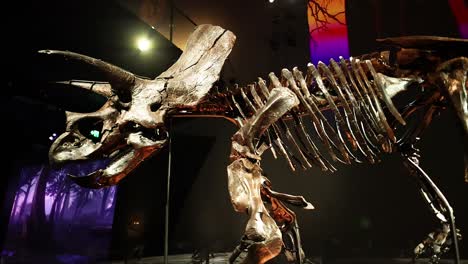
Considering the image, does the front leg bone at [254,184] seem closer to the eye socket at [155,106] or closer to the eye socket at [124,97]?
the eye socket at [155,106]

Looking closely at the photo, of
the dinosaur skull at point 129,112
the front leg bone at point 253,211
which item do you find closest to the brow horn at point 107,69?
the dinosaur skull at point 129,112

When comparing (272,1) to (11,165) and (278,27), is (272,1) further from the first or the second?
(11,165)

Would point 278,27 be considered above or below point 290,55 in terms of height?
above

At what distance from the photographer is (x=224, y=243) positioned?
4762mm

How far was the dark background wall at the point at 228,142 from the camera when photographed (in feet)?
12.7

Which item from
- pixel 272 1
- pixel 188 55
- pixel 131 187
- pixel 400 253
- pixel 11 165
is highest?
pixel 272 1

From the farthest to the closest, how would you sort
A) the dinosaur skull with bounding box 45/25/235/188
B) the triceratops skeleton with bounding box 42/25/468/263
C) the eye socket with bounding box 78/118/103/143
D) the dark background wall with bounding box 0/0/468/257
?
1. the dark background wall with bounding box 0/0/468/257
2. the eye socket with bounding box 78/118/103/143
3. the dinosaur skull with bounding box 45/25/235/188
4. the triceratops skeleton with bounding box 42/25/468/263

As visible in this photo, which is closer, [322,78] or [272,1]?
[322,78]

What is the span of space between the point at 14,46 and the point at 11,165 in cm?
134

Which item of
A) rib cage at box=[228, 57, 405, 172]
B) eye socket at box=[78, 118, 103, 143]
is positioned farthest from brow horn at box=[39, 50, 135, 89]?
rib cage at box=[228, 57, 405, 172]

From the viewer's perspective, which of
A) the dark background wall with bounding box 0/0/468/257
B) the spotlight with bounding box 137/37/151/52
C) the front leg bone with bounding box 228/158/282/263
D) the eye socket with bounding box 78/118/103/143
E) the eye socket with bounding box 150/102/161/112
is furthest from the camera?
the spotlight with bounding box 137/37/151/52

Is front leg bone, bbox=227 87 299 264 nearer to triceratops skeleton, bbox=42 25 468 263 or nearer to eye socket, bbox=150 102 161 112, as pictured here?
triceratops skeleton, bbox=42 25 468 263

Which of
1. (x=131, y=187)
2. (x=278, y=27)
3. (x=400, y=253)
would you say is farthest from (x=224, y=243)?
(x=278, y=27)

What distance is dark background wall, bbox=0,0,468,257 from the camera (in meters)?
3.88
